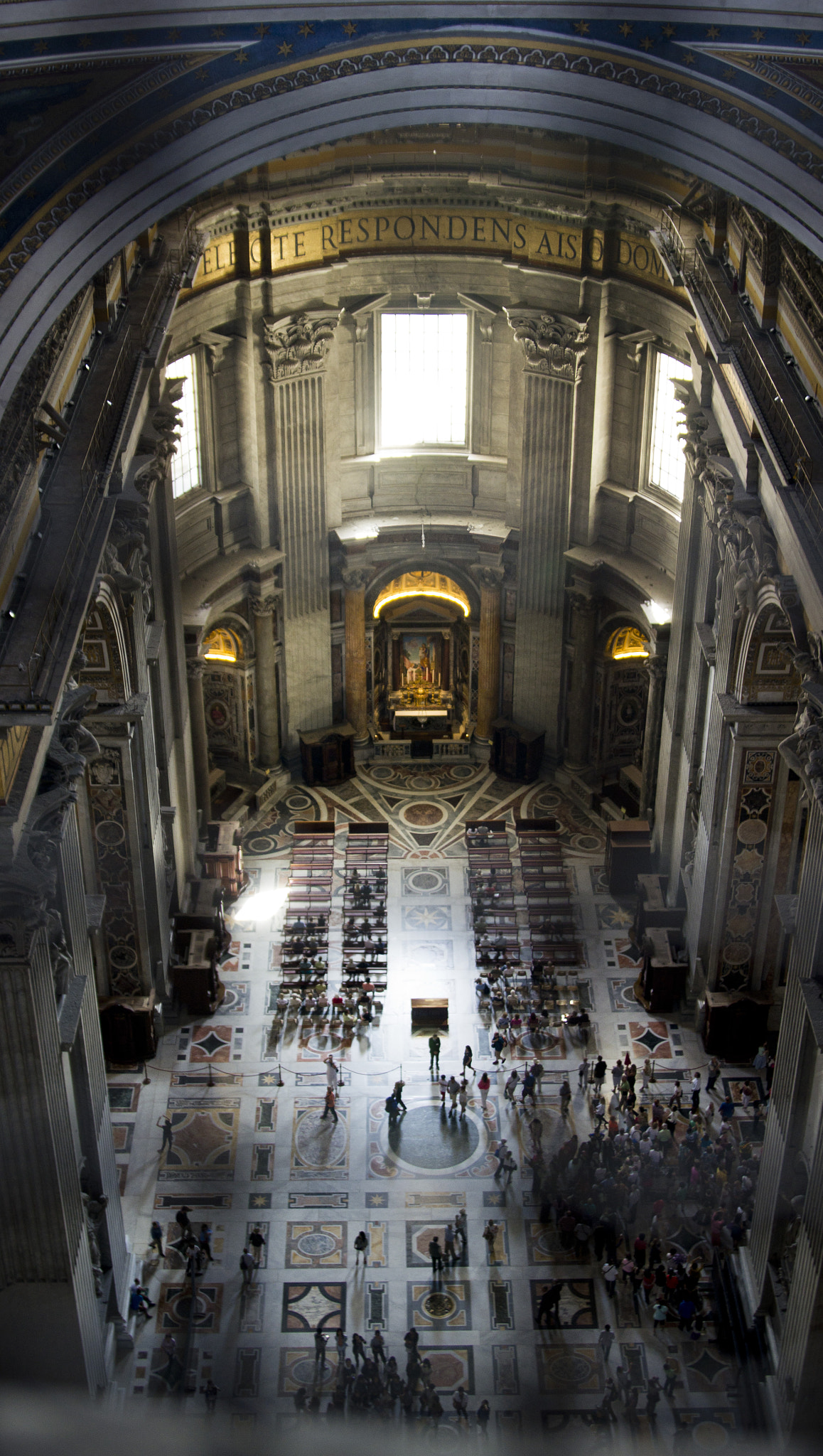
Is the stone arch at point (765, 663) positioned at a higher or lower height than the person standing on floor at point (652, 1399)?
higher

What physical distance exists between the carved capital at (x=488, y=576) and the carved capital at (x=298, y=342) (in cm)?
547

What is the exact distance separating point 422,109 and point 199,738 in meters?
14.1

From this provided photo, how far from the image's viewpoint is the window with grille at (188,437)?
27531 millimetres

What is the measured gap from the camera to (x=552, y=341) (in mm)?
28484

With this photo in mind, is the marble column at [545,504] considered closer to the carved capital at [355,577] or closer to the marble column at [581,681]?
the marble column at [581,681]

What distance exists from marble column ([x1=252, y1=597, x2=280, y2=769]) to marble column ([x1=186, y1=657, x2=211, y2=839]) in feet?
5.76

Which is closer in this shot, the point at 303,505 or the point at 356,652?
the point at 303,505

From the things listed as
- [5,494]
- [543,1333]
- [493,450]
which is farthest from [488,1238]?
[493,450]

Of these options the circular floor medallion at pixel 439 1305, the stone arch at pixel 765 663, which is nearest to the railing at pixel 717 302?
the stone arch at pixel 765 663

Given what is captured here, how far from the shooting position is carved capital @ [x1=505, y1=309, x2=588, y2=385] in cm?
2814

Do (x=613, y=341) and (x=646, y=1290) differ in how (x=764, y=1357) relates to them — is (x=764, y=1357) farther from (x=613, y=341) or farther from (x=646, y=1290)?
(x=613, y=341)

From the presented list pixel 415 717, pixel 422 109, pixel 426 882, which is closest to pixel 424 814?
pixel 426 882

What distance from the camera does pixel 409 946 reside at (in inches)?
1054

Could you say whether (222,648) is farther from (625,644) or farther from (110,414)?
(110,414)
